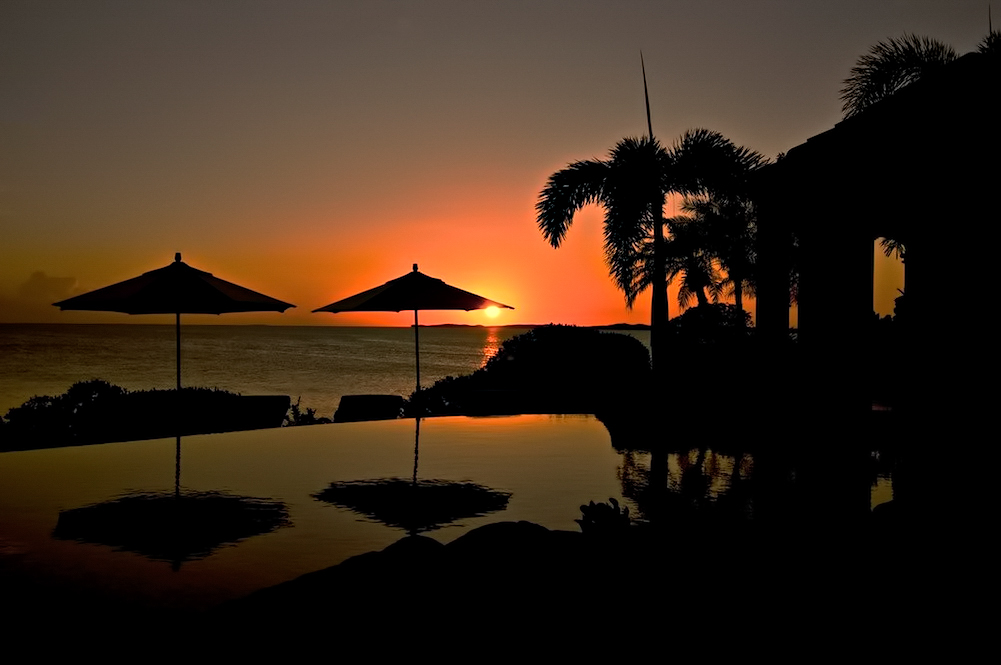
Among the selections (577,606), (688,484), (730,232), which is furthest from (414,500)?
(730,232)

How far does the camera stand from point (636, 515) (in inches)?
304

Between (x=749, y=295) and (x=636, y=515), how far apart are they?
4353 cm

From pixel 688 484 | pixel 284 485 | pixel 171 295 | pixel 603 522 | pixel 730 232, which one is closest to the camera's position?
pixel 603 522

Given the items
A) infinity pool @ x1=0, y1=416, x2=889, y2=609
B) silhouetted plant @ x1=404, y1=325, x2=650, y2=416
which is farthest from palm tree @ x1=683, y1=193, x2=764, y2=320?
infinity pool @ x1=0, y1=416, x2=889, y2=609

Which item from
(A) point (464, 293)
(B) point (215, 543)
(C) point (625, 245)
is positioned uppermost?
(C) point (625, 245)

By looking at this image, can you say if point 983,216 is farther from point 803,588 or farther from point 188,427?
point 188,427

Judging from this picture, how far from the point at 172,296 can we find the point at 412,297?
13.5 ft

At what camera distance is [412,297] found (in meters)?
14.0

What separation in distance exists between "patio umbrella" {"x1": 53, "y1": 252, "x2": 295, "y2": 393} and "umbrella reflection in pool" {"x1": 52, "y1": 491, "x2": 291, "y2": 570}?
2.98m

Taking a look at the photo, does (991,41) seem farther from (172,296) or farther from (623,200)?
(172,296)

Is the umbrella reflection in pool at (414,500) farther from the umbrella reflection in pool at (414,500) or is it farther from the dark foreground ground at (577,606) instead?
the dark foreground ground at (577,606)

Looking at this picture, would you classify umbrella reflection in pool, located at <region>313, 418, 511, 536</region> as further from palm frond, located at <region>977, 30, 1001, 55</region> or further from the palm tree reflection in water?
palm frond, located at <region>977, 30, 1001, 55</region>

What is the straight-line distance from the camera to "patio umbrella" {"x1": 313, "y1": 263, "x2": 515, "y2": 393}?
550 inches

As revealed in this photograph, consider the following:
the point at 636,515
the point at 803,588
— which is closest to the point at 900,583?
the point at 803,588
